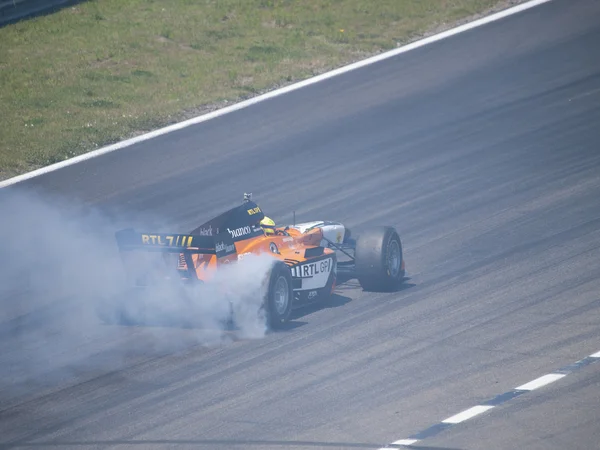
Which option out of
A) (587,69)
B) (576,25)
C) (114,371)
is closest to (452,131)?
(587,69)

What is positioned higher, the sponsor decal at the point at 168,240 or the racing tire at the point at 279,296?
the sponsor decal at the point at 168,240

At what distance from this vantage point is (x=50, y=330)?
1373 cm

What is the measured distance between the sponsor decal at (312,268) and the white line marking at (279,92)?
848 centimetres

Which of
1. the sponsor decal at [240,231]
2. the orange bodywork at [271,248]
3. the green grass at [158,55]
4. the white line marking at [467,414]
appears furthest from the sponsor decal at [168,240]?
the green grass at [158,55]

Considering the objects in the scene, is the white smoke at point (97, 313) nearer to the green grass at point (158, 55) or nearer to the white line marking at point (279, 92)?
the white line marking at point (279, 92)

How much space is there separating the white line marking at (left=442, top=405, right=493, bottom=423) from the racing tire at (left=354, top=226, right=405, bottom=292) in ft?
13.5

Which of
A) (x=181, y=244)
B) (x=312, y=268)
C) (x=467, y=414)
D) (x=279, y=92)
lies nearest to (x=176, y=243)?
(x=181, y=244)

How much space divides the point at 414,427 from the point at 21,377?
480 centimetres

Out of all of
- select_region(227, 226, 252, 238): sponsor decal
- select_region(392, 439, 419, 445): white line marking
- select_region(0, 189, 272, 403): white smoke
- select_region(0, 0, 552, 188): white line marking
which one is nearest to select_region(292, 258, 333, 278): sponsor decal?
select_region(0, 189, 272, 403): white smoke

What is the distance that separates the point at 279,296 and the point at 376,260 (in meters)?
1.64

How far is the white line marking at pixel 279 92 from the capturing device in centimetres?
2097

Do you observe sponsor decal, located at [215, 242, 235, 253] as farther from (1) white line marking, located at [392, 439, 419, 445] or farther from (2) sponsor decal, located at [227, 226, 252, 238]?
(1) white line marking, located at [392, 439, 419, 445]

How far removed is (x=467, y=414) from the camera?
33.6ft

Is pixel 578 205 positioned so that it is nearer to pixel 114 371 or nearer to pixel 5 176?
pixel 114 371
